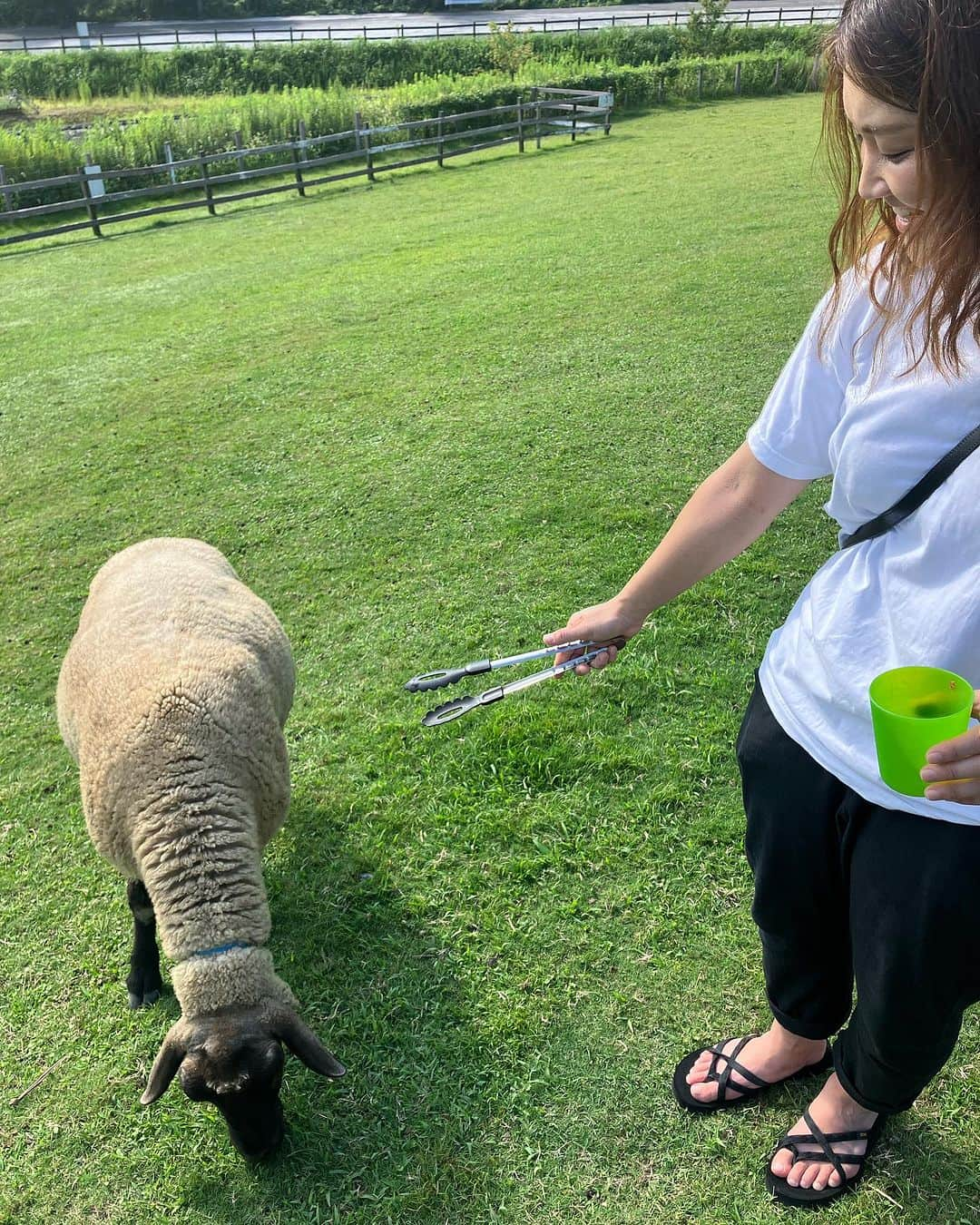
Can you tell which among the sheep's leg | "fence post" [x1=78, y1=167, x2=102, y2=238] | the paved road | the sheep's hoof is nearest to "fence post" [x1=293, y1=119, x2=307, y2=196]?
"fence post" [x1=78, y1=167, x2=102, y2=238]

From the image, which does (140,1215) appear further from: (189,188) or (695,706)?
(189,188)

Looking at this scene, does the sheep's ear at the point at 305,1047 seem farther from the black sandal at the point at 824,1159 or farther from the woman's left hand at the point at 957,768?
the woman's left hand at the point at 957,768

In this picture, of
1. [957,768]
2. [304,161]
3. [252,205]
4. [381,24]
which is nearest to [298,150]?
[304,161]

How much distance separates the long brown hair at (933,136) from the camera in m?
1.28

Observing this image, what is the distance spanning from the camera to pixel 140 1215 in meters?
2.46

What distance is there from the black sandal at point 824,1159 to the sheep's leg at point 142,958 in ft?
6.62

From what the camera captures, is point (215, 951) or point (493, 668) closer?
point (493, 668)

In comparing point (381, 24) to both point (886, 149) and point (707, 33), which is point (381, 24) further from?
point (886, 149)

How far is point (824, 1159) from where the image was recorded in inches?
88.7

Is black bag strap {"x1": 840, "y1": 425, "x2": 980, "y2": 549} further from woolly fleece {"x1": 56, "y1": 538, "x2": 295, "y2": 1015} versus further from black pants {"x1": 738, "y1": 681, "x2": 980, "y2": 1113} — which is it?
→ woolly fleece {"x1": 56, "y1": 538, "x2": 295, "y2": 1015}

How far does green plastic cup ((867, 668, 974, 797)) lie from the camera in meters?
1.38

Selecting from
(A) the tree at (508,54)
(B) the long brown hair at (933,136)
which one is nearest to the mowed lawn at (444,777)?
(B) the long brown hair at (933,136)

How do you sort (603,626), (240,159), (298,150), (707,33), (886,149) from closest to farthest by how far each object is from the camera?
(886,149) < (603,626) < (240,159) < (298,150) < (707,33)

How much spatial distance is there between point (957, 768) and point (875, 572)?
1.25ft
